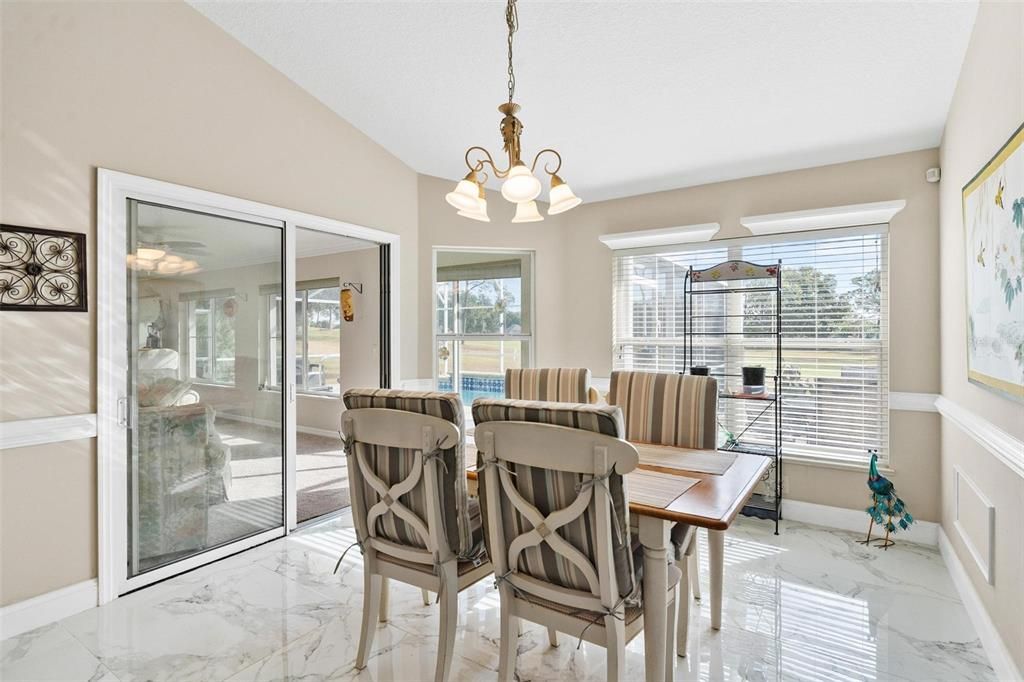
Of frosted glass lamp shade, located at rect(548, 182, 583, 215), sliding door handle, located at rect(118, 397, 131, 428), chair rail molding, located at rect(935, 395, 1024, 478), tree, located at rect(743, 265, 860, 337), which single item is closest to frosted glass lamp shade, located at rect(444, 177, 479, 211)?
frosted glass lamp shade, located at rect(548, 182, 583, 215)

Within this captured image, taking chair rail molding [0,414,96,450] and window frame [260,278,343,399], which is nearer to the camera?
chair rail molding [0,414,96,450]

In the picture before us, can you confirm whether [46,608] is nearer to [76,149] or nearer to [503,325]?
[76,149]

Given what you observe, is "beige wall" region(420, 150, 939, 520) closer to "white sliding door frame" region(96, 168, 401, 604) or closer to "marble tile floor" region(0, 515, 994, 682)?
"marble tile floor" region(0, 515, 994, 682)

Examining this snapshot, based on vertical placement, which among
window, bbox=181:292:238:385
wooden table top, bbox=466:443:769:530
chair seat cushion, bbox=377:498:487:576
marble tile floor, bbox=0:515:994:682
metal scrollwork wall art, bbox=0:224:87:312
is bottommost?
marble tile floor, bbox=0:515:994:682

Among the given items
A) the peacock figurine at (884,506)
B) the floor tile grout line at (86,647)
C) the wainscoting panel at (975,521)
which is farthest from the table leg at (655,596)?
the peacock figurine at (884,506)

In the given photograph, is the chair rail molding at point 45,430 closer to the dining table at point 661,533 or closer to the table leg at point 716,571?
the dining table at point 661,533

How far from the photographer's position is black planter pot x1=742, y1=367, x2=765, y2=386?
11.4 ft

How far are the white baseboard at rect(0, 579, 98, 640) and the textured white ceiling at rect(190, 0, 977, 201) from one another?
2980 millimetres

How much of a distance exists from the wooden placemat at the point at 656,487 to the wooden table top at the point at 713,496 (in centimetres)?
2

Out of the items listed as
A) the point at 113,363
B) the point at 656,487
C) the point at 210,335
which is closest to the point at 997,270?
the point at 656,487

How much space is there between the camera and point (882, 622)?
2334mm

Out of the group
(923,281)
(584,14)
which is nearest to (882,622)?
(923,281)

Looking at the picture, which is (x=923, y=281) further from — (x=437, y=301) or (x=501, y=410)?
(x=437, y=301)

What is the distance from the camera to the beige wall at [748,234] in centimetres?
321
